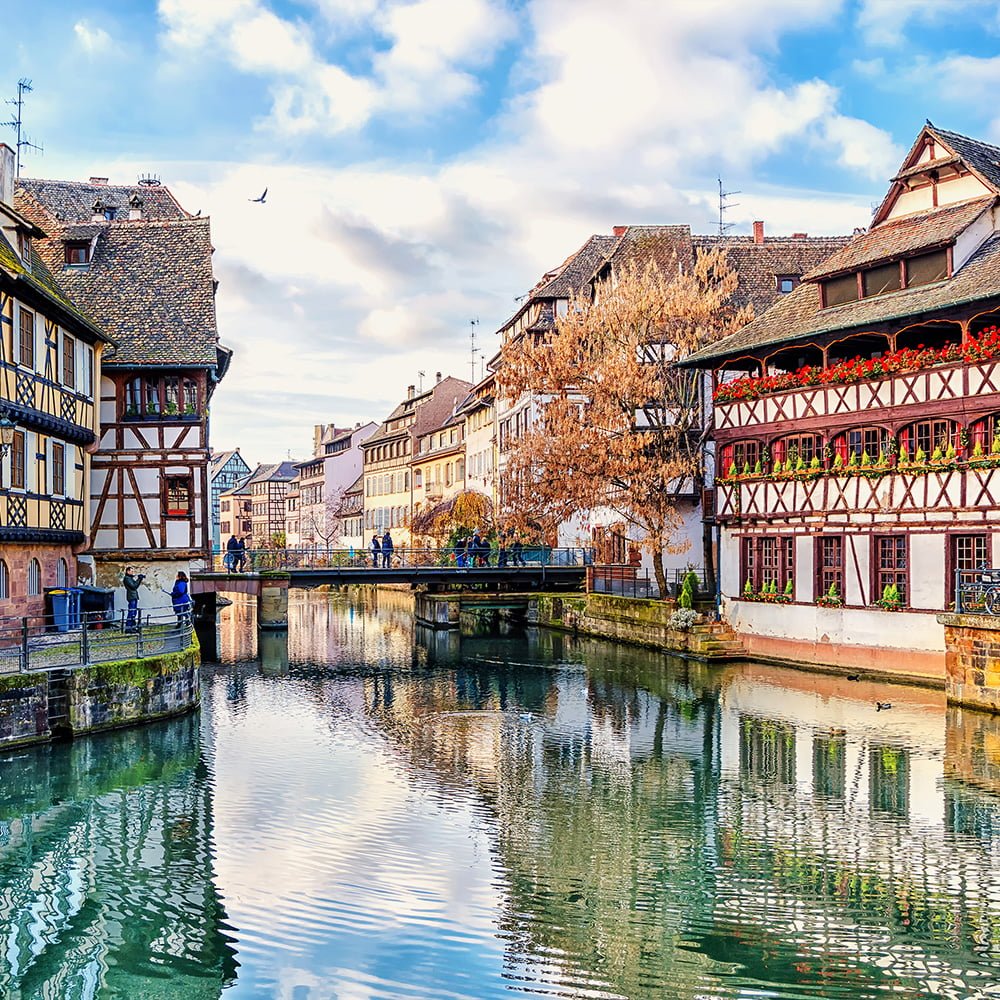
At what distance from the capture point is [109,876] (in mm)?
13820

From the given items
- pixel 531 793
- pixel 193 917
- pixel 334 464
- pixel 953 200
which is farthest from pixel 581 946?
pixel 334 464

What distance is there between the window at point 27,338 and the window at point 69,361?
283 cm

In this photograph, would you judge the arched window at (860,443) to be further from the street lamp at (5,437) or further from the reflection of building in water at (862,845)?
the street lamp at (5,437)

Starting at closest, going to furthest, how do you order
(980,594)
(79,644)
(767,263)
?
1. (79,644)
2. (980,594)
3. (767,263)

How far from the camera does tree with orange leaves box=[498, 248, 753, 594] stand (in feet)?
119

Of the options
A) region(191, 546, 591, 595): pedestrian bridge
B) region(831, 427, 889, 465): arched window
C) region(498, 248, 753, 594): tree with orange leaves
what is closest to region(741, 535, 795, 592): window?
region(831, 427, 889, 465): arched window

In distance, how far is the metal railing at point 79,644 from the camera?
2047 cm

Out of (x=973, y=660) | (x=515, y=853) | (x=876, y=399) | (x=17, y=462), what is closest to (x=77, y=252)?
(x=17, y=462)

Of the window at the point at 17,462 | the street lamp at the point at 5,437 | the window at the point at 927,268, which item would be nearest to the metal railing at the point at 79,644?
the window at the point at 17,462

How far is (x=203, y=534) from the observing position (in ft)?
117

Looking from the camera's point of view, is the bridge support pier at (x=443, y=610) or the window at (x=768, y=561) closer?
the window at (x=768, y=561)

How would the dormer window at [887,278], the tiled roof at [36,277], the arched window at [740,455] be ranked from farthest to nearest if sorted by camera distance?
the arched window at [740,455] → the dormer window at [887,278] → the tiled roof at [36,277]

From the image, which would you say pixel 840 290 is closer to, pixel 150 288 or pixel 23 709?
pixel 150 288

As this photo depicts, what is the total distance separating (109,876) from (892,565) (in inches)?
810
